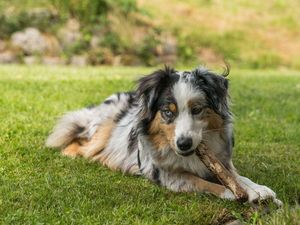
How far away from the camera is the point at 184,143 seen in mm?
4871

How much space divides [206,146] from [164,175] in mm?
529

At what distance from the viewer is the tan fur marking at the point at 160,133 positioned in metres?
5.07

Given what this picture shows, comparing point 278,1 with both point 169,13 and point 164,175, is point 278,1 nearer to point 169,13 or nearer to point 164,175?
point 169,13

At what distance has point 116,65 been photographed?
1856 centimetres

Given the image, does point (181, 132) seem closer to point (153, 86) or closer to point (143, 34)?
point (153, 86)

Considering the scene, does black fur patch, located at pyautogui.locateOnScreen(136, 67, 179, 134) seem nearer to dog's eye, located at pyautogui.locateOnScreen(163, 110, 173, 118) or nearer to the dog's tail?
dog's eye, located at pyautogui.locateOnScreen(163, 110, 173, 118)

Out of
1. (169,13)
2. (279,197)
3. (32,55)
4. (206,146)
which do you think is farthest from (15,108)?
(169,13)

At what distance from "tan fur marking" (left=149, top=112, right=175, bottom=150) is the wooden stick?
0.26 m

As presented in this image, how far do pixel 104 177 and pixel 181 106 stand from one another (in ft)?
3.44

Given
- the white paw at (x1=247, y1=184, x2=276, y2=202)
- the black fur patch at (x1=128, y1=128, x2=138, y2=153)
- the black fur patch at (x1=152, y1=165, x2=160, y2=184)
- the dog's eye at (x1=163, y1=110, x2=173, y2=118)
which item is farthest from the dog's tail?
the white paw at (x1=247, y1=184, x2=276, y2=202)

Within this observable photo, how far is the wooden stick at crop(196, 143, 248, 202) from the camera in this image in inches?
185

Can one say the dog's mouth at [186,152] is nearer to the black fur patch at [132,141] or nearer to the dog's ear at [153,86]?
the dog's ear at [153,86]

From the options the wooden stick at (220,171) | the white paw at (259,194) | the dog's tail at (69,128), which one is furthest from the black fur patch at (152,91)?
the dog's tail at (69,128)

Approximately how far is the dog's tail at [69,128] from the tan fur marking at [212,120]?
205 cm
